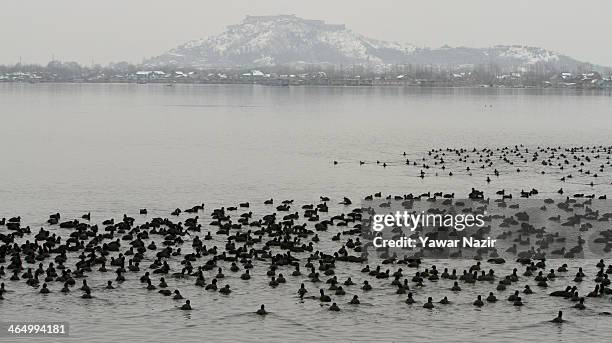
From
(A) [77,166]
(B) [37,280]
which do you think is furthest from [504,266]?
(A) [77,166]

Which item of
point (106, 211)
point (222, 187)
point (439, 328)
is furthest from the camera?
point (222, 187)

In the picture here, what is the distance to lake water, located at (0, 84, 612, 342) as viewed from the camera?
3281 centimetres

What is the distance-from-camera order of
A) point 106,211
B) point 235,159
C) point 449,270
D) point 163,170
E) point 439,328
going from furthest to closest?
1. point 235,159
2. point 163,170
3. point 106,211
4. point 449,270
5. point 439,328

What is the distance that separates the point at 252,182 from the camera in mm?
70312

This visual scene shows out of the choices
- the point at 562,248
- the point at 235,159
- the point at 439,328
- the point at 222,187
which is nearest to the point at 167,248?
the point at 439,328

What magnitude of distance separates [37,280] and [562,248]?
77.5ft

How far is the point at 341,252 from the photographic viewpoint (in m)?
41.7

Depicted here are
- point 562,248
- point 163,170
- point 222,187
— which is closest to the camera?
point 562,248

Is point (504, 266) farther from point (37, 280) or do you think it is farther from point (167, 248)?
point (37, 280)

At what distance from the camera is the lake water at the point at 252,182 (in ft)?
108

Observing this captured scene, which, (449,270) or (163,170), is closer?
(449,270)

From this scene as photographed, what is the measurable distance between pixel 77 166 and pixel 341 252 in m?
45.5

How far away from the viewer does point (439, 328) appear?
32.8 meters

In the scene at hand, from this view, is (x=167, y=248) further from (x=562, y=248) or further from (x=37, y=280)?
(x=562, y=248)
